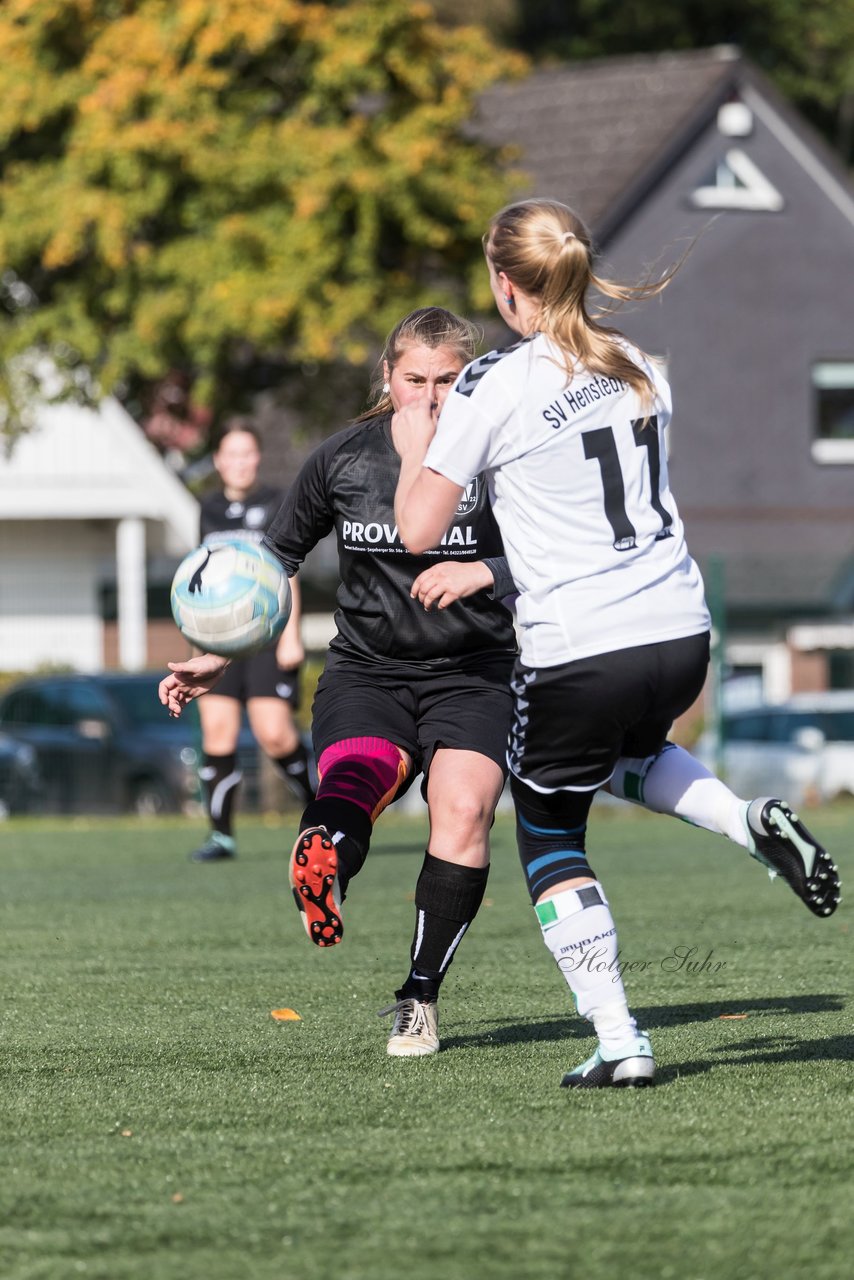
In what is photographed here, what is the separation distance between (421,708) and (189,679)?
661 millimetres

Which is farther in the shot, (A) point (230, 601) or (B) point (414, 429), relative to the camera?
(A) point (230, 601)

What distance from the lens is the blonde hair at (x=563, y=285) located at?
4266mm

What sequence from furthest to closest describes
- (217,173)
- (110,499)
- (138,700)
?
(110,499) < (217,173) < (138,700)

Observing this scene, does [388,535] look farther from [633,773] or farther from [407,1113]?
[407,1113]

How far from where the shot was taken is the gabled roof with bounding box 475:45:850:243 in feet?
103

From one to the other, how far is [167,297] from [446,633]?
16.4 m

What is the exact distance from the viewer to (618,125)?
32.5 m

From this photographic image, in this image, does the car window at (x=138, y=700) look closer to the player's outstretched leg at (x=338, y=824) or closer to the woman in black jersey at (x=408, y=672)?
the woman in black jersey at (x=408, y=672)

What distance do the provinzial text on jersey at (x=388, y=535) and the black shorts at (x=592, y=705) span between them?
973 millimetres

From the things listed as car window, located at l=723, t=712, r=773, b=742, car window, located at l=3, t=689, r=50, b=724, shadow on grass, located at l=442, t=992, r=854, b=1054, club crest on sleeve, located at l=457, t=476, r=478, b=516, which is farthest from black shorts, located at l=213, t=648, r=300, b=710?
car window, located at l=3, t=689, r=50, b=724

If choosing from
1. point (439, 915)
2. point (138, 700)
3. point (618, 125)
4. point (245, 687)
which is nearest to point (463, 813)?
point (439, 915)

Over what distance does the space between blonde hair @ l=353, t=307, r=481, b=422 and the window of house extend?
1130 inches

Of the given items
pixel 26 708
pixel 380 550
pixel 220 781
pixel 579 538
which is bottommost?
pixel 26 708

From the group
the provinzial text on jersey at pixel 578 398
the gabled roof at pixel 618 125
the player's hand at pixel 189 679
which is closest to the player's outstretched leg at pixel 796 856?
the provinzial text on jersey at pixel 578 398
